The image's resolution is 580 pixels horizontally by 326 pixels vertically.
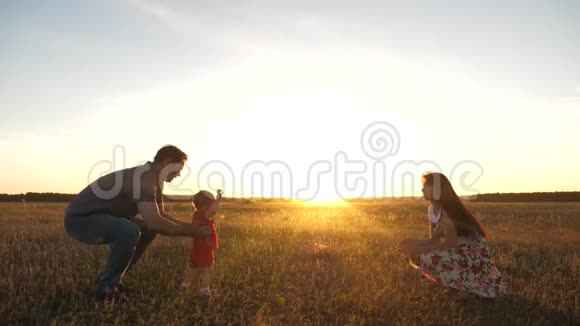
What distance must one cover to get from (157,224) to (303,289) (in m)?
2.28

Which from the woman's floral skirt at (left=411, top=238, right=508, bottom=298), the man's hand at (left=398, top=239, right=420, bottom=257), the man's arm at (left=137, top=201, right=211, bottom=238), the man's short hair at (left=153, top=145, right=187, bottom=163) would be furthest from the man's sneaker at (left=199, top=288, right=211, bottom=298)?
the woman's floral skirt at (left=411, top=238, right=508, bottom=298)

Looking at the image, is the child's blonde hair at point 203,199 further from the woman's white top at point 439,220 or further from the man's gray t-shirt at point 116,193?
the woman's white top at point 439,220

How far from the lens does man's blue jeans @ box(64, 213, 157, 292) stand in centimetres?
573

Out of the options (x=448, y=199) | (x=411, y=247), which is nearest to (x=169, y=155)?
(x=411, y=247)

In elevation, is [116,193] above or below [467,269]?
above

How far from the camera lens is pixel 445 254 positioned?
7.06m

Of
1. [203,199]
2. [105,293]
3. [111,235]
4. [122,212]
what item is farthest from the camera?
[203,199]

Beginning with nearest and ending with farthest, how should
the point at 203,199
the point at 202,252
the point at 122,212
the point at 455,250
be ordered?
the point at 122,212
the point at 202,252
the point at 203,199
the point at 455,250

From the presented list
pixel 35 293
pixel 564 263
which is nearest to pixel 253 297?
pixel 35 293

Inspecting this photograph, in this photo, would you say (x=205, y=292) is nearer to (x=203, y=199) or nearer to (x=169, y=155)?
(x=203, y=199)

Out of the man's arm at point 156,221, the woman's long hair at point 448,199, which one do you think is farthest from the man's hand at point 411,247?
the man's arm at point 156,221

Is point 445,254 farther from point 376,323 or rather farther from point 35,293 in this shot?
point 35,293

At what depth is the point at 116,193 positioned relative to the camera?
5.98m

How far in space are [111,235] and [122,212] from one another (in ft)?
1.29
